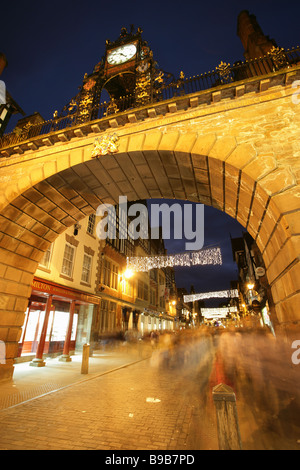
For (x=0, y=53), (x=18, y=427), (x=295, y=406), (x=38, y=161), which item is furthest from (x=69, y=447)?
(x=0, y=53)

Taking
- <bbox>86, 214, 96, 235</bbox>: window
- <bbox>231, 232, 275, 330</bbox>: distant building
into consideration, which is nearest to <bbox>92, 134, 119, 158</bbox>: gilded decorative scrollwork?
<bbox>86, 214, 96, 235</bbox>: window

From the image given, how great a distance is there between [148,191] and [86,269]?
34.7 feet

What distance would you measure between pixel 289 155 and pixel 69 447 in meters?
6.68

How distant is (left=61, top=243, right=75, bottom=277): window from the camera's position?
13978 millimetres

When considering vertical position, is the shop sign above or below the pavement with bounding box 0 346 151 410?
above

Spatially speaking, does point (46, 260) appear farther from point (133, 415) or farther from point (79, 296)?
point (133, 415)

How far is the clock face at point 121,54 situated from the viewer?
Answer: 31.8 feet

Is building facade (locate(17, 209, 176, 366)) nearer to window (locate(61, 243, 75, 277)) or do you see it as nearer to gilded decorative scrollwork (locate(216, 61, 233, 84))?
window (locate(61, 243, 75, 277))

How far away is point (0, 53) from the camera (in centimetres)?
1447

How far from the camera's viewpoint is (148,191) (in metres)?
7.90

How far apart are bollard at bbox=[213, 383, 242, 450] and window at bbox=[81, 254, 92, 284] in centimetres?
1429

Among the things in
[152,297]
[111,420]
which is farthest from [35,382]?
[152,297]

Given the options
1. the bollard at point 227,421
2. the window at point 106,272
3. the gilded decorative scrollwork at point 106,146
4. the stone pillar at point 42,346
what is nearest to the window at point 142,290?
the window at point 106,272
